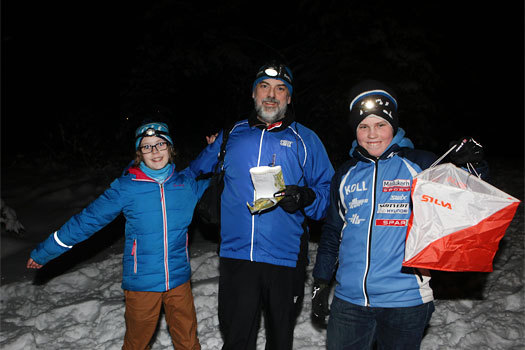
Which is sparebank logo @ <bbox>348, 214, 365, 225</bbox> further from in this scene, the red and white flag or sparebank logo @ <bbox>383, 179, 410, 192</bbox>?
the red and white flag

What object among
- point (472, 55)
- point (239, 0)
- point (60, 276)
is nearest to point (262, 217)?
point (60, 276)

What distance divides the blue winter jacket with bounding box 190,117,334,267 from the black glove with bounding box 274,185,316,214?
0.46 ft

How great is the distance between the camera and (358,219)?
7.38ft

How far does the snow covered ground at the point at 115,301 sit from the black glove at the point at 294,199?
167 cm

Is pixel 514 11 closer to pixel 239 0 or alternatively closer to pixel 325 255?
pixel 239 0

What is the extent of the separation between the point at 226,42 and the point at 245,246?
6.18 m

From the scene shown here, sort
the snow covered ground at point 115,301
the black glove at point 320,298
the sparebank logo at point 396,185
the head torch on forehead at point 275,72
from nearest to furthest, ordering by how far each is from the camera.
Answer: the sparebank logo at point 396,185 → the black glove at point 320,298 → the head torch on forehead at point 275,72 → the snow covered ground at point 115,301

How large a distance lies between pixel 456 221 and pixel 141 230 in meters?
2.24

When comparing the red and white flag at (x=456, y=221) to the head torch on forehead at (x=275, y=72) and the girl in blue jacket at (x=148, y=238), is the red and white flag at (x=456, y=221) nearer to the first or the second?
the head torch on forehead at (x=275, y=72)

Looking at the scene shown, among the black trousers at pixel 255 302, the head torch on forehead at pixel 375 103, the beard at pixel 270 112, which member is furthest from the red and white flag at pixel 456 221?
the beard at pixel 270 112

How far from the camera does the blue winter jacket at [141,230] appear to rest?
277 cm

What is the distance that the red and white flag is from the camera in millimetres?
1779

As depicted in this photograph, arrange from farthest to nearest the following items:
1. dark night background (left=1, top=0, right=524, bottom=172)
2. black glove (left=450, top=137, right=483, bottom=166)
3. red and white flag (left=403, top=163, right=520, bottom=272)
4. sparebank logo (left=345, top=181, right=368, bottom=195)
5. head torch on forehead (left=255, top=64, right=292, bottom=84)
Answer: dark night background (left=1, top=0, right=524, bottom=172) < head torch on forehead (left=255, top=64, right=292, bottom=84) < sparebank logo (left=345, top=181, right=368, bottom=195) < black glove (left=450, top=137, right=483, bottom=166) < red and white flag (left=403, top=163, right=520, bottom=272)

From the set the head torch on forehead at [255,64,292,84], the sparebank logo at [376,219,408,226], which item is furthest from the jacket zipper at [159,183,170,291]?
the sparebank logo at [376,219,408,226]
